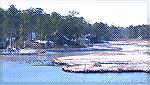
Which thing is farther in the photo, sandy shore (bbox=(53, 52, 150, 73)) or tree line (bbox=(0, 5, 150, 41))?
sandy shore (bbox=(53, 52, 150, 73))

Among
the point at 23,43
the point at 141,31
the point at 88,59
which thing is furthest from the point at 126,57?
the point at 141,31

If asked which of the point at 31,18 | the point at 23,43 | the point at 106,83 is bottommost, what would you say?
the point at 106,83

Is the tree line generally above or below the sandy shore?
above

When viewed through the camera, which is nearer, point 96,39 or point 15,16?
point 96,39

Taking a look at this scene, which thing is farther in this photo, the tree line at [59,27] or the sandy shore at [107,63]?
the sandy shore at [107,63]

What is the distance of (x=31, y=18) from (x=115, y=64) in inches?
72.3

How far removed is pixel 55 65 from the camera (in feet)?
20.4

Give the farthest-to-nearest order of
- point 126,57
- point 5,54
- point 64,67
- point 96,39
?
point 5,54 → point 126,57 → point 64,67 → point 96,39

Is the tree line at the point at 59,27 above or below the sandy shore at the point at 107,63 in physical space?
above

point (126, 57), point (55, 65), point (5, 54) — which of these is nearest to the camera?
point (55, 65)

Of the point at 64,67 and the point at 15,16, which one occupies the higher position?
the point at 15,16

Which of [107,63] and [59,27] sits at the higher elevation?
[59,27]

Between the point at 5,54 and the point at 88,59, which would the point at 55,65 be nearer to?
the point at 88,59

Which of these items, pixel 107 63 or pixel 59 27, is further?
pixel 107 63
